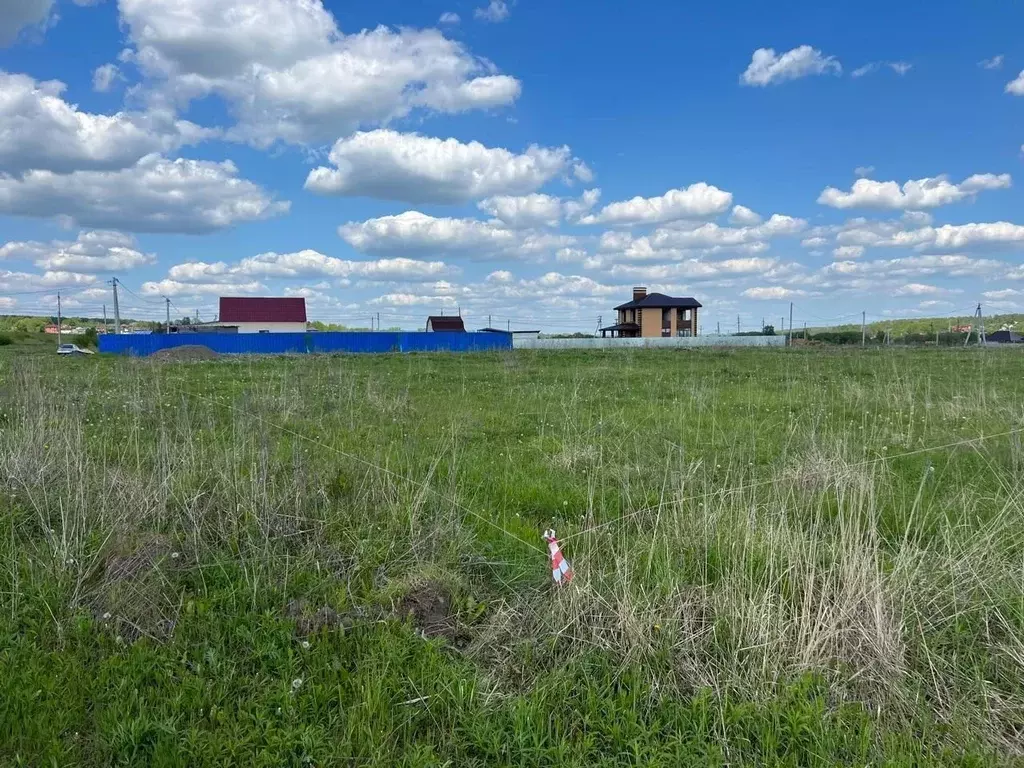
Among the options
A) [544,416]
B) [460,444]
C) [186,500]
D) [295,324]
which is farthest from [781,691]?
[295,324]

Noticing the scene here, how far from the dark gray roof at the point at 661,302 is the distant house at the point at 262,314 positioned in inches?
1333

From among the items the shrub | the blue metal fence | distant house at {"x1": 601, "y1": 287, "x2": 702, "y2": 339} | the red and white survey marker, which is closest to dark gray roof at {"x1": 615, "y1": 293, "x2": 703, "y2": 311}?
distant house at {"x1": 601, "y1": 287, "x2": 702, "y2": 339}

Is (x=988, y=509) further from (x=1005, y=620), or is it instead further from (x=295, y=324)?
(x=295, y=324)

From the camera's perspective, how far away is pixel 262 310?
6444 centimetres

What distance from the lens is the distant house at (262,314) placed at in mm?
63438

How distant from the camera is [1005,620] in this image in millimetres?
3373

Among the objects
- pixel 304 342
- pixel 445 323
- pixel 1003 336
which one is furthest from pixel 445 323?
pixel 1003 336

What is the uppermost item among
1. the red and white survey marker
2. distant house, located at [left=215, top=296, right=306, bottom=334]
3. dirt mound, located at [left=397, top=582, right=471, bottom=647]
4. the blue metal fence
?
distant house, located at [left=215, top=296, right=306, bottom=334]

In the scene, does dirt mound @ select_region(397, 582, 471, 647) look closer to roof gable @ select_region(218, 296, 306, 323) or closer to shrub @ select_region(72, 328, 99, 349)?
shrub @ select_region(72, 328, 99, 349)

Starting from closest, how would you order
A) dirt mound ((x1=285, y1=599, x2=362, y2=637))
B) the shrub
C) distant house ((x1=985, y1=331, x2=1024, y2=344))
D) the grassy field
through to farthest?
the grassy field, dirt mound ((x1=285, y1=599, x2=362, y2=637)), the shrub, distant house ((x1=985, y1=331, x2=1024, y2=344))

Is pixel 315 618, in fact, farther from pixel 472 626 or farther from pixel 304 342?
pixel 304 342

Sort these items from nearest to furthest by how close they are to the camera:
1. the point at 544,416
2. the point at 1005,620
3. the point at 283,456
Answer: the point at 1005,620, the point at 283,456, the point at 544,416

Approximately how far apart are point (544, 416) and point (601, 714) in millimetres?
7344

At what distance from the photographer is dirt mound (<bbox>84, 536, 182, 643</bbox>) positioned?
11.4ft
